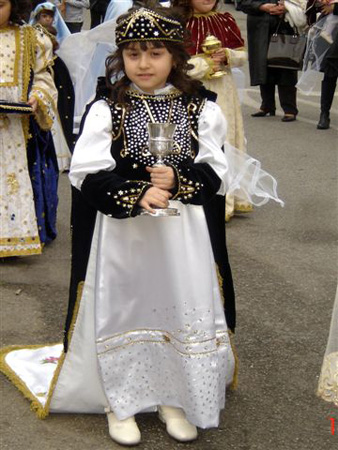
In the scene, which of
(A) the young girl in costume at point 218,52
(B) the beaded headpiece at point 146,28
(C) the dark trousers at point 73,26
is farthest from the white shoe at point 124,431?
(C) the dark trousers at point 73,26

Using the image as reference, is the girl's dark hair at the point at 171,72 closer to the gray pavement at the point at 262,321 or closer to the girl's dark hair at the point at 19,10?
the gray pavement at the point at 262,321

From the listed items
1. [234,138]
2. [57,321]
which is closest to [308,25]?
[234,138]

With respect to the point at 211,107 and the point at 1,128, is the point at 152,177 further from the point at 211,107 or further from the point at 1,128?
the point at 1,128

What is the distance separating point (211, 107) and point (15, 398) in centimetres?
148

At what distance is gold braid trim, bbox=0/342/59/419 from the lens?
3.90 meters

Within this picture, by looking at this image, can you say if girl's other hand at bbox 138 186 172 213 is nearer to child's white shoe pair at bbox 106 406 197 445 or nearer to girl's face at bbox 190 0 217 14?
child's white shoe pair at bbox 106 406 197 445

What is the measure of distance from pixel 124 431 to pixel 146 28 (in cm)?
149

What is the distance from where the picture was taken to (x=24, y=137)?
19.1 ft

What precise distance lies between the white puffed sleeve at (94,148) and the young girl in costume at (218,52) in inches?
97.4

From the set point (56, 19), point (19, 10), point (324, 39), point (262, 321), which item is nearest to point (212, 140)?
point (262, 321)

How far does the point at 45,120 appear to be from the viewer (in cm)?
570

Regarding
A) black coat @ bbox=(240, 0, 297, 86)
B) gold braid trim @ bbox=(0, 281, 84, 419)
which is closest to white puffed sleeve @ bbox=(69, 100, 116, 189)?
gold braid trim @ bbox=(0, 281, 84, 419)

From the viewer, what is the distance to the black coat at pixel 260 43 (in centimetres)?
1033

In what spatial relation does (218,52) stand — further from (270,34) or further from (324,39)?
(270,34)
